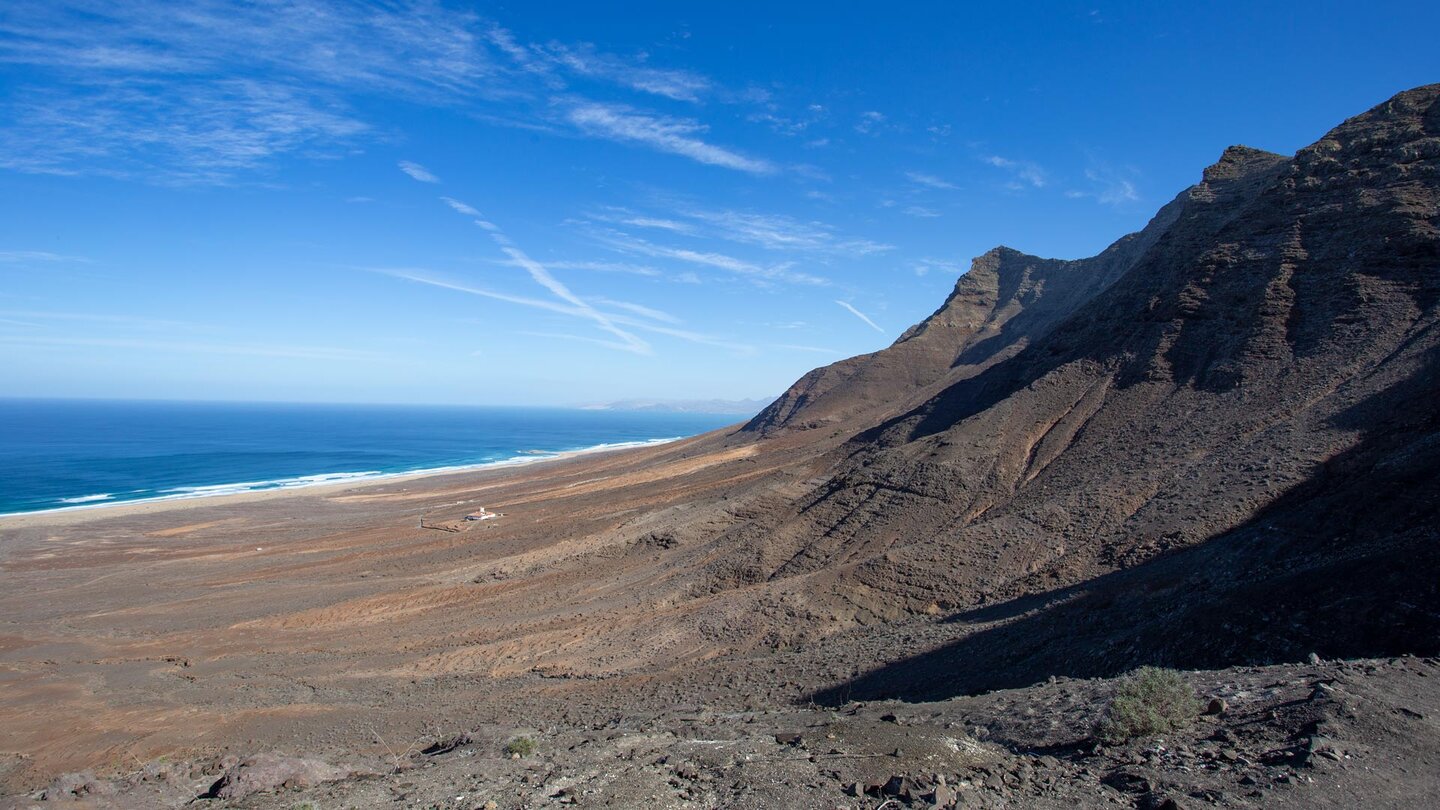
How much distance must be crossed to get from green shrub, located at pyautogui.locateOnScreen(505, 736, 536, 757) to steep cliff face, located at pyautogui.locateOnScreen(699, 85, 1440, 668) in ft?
31.9

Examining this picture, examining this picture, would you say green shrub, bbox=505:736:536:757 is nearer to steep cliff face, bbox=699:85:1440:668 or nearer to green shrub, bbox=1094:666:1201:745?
green shrub, bbox=1094:666:1201:745

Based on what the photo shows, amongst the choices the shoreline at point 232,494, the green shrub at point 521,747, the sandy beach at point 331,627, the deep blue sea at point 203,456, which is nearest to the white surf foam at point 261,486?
the shoreline at point 232,494

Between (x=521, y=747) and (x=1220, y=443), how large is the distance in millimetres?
19692

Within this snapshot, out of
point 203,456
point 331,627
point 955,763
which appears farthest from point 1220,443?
point 203,456

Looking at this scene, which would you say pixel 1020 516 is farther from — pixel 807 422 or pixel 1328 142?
pixel 807 422

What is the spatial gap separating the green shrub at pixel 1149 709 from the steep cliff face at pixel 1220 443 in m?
3.48

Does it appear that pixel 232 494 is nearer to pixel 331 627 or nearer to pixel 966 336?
pixel 331 627

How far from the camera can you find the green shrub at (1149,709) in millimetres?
7062

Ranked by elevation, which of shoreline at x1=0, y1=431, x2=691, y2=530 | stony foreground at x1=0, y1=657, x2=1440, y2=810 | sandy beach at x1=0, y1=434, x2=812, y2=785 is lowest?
sandy beach at x1=0, y1=434, x2=812, y2=785

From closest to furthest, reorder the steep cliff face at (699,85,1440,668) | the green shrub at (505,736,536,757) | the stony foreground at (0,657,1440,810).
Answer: the stony foreground at (0,657,1440,810) < the green shrub at (505,736,536,757) < the steep cliff face at (699,85,1440,668)

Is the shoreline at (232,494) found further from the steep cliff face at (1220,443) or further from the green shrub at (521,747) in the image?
the green shrub at (521,747)

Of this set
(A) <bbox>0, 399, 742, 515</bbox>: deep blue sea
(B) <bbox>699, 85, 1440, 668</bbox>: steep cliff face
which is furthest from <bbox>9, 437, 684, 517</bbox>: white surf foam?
(B) <bbox>699, 85, 1440, 668</bbox>: steep cliff face

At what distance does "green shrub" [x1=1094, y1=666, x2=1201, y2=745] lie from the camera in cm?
706

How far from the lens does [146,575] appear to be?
32.6 meters
